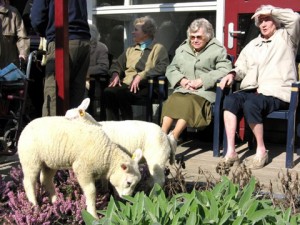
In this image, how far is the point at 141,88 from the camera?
5516mm

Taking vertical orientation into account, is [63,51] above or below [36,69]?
above

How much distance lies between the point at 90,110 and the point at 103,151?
11.3ft

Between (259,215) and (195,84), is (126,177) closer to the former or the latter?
(259,215)

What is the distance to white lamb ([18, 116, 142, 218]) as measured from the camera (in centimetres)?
270

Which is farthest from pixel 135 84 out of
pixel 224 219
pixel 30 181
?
pixel 224 219

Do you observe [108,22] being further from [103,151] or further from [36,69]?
[103,151]

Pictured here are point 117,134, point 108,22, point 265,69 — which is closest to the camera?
point 117,134

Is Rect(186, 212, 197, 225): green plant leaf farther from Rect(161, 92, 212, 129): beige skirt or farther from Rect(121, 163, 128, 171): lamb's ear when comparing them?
Rect(161, 92, 212, 129): beige skirt

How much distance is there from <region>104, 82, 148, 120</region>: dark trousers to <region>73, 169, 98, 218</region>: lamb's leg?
2811mm

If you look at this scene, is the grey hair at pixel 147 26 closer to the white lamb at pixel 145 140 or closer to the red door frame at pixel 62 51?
the red door frame at pixel 62 51

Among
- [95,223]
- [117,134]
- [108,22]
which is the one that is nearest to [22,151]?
[117,134]

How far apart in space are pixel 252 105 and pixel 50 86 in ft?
5.82

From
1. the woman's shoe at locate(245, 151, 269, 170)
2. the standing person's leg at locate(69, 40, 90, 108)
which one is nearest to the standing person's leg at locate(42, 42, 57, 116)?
the standing person's leg at locate(69, 40, 90, 108)

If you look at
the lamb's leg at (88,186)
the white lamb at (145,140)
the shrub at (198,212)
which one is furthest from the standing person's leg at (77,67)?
the shrub at (198,212)
